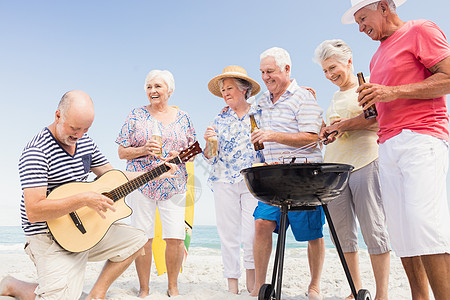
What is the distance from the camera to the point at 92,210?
3.11 m

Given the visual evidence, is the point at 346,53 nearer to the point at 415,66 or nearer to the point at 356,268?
the point at 415,66

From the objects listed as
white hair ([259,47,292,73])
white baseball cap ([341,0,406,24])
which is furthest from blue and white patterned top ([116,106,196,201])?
white baseball cap ([341,0,406,24])

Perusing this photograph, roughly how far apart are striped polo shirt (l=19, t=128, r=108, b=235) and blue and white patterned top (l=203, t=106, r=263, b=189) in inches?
48.6

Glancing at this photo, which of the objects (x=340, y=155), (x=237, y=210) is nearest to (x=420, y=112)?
(x=340, y=155)

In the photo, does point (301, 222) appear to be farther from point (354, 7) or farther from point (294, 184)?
point (354, 7)

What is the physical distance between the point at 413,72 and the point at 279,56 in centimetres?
117

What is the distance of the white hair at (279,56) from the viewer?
3.32 m

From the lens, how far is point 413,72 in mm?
2516

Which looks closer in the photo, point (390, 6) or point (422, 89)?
point (422, 89)

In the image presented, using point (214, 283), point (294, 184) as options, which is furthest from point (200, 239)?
point (294, 184)

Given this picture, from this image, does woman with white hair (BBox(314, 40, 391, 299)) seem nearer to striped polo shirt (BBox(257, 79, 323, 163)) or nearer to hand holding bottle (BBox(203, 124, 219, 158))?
striped polo shirt (BBox(257, 79, 323, 163))

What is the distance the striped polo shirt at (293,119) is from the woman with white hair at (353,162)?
0.50 ft

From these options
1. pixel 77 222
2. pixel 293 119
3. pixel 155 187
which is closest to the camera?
pixel 77 222

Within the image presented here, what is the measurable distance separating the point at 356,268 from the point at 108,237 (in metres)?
2.17
